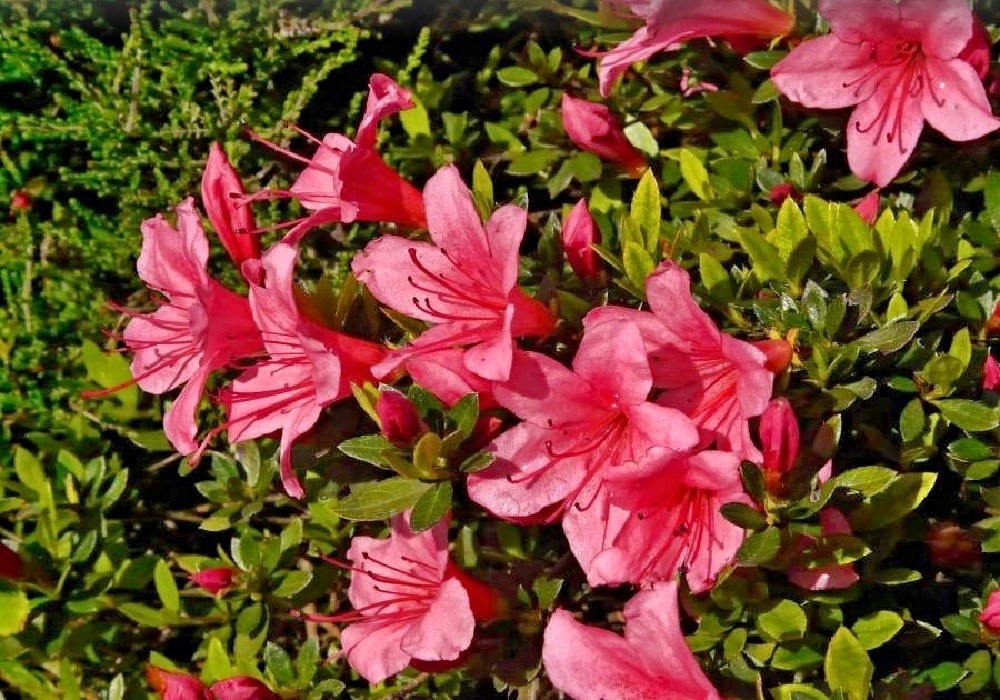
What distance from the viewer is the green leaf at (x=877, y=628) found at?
4.66ft

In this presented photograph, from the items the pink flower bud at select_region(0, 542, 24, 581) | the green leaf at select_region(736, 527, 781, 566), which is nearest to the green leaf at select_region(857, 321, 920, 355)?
the green leaf at select_region(736, 527, 781, 566)

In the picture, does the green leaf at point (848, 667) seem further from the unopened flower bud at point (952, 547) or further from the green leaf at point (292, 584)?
the green leaf at point (292, 584)

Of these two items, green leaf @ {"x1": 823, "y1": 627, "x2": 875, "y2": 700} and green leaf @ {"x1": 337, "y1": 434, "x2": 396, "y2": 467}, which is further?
green leaf @ {"x1": 337, "y1": 434, "x2": 396, "y2": 467}

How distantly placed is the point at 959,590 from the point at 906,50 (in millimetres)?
919

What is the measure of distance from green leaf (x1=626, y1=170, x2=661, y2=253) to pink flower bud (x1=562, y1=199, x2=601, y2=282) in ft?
0.27

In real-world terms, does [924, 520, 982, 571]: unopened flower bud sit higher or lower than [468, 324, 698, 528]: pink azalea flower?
lower

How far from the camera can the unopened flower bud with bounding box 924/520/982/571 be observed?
5.18 ft

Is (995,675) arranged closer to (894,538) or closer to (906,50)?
(894,538)

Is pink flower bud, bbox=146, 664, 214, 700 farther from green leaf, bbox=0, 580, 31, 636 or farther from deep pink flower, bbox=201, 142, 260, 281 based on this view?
deep pink flower, bbox=201, 142, 260, 281

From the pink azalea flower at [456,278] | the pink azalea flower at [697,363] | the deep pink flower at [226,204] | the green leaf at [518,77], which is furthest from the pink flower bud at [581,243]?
the green leaf at [518,77]

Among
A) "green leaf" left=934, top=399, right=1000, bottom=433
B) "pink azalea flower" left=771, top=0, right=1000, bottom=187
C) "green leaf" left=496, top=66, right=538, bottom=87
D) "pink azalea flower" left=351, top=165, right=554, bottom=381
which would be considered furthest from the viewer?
"green leaf" left=496, top=66, right=538, bottom=87

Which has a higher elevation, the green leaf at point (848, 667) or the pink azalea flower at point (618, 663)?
the pink azalea flower at point (618, 663)

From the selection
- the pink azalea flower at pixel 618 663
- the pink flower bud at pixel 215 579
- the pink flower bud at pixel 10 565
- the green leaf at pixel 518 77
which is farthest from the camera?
the green leaf at pixel 518 77

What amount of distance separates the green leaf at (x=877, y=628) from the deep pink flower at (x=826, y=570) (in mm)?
77
